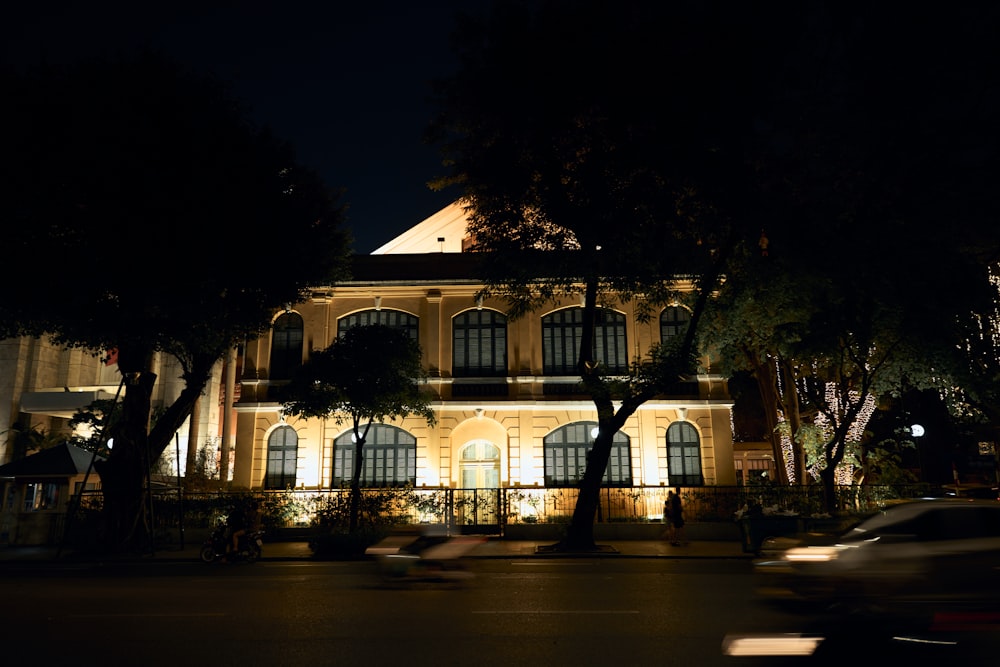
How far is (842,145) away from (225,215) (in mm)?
17412

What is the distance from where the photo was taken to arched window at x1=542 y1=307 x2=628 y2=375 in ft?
91.7

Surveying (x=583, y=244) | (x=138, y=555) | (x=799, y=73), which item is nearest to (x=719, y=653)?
(x=583, y=244)

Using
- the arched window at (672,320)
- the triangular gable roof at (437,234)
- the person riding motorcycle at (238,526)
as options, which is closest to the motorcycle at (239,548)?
the person riding motorcycle at (238,526)

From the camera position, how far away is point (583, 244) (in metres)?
19.3

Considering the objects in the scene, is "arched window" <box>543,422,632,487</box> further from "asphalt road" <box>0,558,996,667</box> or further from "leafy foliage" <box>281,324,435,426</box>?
"asphalt road" <box>0,558,996,667</box>

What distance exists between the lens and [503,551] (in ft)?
64.4

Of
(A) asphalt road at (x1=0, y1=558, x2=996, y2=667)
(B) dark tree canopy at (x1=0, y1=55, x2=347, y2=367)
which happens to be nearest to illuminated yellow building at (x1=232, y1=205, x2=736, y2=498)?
(B) dark tree canopy at (x1=0, y1=55, x2=347, y2=367)

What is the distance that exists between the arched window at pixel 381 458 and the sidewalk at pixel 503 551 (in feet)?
15.7

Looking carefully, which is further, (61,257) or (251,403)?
(251,403)

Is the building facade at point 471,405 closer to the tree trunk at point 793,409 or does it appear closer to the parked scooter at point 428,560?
the tree trunk at point 793,409

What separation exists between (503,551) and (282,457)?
11.7 metres

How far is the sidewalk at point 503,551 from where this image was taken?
1873 cm

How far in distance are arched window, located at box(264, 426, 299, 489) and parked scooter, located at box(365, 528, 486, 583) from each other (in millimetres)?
15465

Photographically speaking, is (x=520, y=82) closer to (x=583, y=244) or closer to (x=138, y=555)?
(x=583, y=244)
